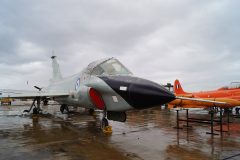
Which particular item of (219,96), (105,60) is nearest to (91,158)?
(105,60)

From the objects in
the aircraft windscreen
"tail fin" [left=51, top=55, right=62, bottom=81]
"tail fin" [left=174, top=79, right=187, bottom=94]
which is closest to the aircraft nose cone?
the aircraft windscreen

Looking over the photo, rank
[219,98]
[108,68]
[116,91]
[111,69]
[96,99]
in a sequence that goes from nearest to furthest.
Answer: [116,91] < [96,99] < [111,69] < [108,68] < [219,98]

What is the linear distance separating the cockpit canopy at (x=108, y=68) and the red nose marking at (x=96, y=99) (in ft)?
2.75

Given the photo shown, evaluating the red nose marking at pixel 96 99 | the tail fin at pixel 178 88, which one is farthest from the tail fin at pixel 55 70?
the red nose marking at pixel 96 99

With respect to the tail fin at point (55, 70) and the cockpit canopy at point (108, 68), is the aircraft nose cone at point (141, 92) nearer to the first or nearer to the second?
the cockpit canopy at point (108, 68)

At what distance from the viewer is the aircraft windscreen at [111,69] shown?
868 centimetres

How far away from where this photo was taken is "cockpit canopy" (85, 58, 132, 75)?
8.71 metres

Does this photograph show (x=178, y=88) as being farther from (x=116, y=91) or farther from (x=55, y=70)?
(x=116, y=91)

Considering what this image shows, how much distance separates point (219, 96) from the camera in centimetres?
1883

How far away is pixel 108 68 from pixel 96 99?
51.4 inches

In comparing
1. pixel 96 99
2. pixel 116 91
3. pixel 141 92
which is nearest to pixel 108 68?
pixel 96 99

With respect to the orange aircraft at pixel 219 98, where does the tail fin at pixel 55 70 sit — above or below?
above

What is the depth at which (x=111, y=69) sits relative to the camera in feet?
29.2

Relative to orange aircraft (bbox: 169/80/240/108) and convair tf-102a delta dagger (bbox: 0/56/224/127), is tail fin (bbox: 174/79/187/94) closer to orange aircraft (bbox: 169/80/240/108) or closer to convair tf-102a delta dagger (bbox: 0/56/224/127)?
orange aircraft (bbox: 169/80/240/108)
